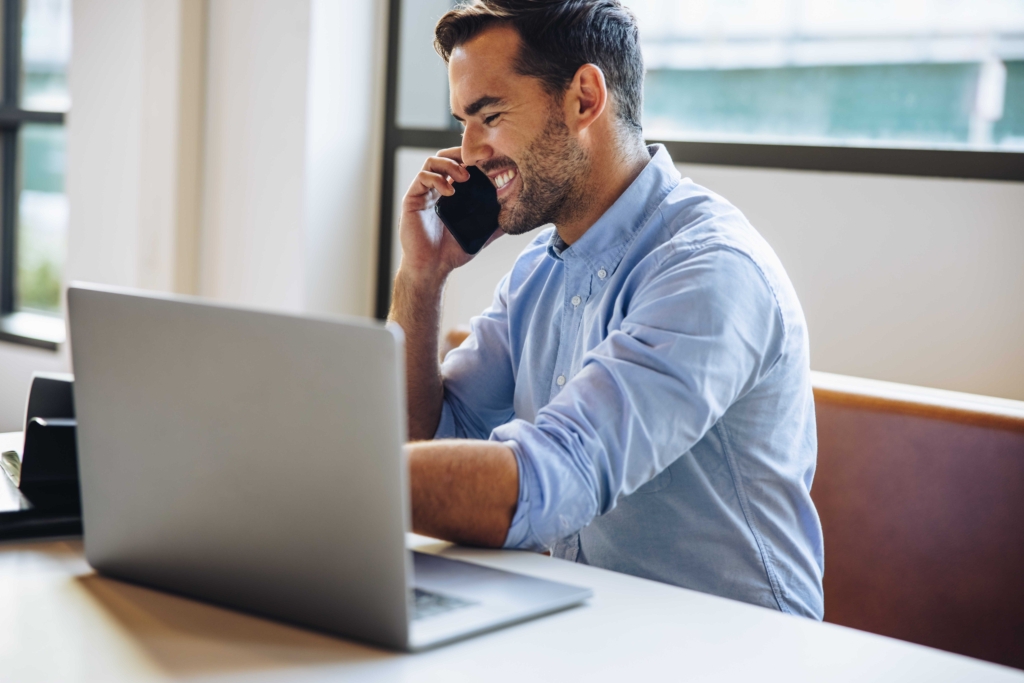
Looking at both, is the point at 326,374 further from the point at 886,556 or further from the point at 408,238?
the point at 886,556

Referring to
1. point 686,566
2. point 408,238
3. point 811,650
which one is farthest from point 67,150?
point 811,650

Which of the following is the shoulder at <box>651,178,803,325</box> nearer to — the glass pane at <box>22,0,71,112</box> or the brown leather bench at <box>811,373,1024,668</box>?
the brown leather bench at <box>811,373,1024,668</box>

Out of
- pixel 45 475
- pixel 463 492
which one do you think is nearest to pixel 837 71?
pixel 463 492

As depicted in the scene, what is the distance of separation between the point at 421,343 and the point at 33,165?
124 inches

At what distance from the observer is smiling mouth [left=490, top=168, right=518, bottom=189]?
1564 millimetres

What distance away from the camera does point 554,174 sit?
1.50 metres

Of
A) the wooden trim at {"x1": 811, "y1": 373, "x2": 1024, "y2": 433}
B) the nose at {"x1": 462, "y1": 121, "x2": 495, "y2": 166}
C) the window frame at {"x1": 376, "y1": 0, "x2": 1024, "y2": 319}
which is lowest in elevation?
the wooden trim at {"x1": 811, "y1": 373, "x2": 1024, "y2": 433}

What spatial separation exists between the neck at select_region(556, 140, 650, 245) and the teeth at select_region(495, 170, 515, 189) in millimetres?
120

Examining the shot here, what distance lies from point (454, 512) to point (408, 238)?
860mm

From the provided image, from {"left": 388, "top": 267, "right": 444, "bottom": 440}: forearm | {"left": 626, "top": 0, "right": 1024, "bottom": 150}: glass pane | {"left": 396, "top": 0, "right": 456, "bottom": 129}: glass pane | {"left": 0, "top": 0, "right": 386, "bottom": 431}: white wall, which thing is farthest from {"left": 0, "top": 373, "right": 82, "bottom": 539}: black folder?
{"left": 396, "top": 0, "right": 456, "bottom": 129}: glass pane

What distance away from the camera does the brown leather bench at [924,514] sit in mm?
1580

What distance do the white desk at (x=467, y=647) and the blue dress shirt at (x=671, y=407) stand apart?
0.19m

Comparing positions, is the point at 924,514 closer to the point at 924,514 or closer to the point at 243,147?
the point at 924,514

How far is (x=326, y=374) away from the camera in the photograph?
73cm
